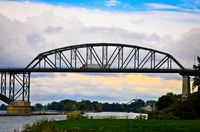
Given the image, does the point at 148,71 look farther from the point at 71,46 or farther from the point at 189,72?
the point at 71,46

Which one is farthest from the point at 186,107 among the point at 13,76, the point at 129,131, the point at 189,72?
the point at 13,76

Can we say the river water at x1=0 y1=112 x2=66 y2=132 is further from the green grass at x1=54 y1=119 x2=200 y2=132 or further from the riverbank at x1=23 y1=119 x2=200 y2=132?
the green grass at x1=54 y1=119 x2=200 y2=132

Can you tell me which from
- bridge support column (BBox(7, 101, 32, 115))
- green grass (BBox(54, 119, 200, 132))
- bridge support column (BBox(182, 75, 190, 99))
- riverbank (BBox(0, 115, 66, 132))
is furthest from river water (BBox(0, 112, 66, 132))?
bridge support column (BBox(7, 101, 32, 115))

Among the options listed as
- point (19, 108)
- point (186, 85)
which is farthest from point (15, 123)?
point (19, 108)

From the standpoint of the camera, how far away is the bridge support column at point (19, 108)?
18000 centimetres

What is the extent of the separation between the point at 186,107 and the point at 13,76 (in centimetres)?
10606

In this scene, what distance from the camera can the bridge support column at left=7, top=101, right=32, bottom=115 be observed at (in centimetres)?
18000

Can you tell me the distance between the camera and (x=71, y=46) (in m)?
187

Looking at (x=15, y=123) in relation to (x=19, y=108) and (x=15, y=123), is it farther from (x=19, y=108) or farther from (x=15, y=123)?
(x=19, y=108)

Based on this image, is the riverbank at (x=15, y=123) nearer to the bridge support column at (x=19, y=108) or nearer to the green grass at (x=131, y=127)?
the green grass at (x=131, y=127)

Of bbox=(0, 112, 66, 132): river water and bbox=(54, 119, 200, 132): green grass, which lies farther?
bbox=(0, 112, 66, 132): river water

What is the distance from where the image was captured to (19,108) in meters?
182

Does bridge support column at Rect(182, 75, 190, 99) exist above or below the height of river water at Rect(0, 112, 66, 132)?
above

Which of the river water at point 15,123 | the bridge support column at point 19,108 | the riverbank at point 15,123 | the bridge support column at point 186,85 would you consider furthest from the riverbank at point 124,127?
the bridge support column at point 19,108
